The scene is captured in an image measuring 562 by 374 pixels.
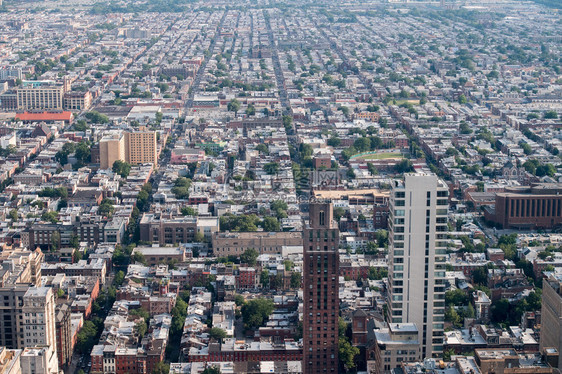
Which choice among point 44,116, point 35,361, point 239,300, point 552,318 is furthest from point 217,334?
point 44,116

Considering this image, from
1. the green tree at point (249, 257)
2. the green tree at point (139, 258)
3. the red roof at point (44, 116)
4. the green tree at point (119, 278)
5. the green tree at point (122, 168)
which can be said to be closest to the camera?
the green tree at point (119, 278)

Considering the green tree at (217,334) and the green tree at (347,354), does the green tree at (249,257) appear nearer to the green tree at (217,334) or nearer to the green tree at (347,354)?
the green tree at (217,334)

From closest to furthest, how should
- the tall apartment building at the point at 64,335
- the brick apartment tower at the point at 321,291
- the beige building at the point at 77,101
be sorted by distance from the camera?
the brick apartment tower at the point at 321,291, the tall apartment building at the point at 64,335, the beige building at the point at 77,101

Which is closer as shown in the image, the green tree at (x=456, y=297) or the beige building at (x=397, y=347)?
the beige building at (x=397, y=347)

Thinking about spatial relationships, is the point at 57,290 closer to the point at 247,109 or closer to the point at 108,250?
the point at 108,250

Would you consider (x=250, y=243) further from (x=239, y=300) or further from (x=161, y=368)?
(x=161, y=368)

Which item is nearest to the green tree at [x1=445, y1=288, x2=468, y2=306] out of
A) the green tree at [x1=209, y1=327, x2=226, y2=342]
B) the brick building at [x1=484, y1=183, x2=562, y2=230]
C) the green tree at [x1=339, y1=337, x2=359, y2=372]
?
the green tree at [x1=339, y1=337, x2=359, y2=372]

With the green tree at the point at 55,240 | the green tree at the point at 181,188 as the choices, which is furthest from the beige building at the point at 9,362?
the green tree at the point at 181,188
